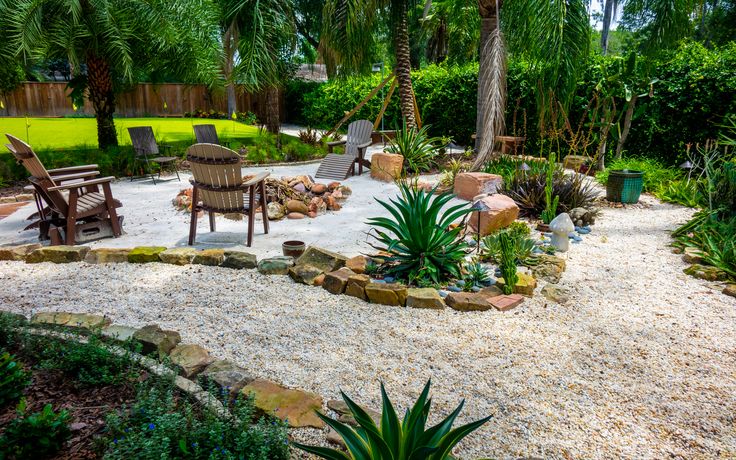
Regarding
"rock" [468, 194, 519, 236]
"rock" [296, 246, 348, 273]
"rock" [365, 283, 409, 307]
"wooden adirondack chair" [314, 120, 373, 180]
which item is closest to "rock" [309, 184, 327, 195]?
"wooden adirondack chair" [314, 120, 373, 180]

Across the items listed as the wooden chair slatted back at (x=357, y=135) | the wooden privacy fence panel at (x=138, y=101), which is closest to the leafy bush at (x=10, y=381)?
the wooden chair slatted back at (x=357, y=135)

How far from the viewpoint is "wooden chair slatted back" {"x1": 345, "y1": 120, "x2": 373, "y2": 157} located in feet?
30.0

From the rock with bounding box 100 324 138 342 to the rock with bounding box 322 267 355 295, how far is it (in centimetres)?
138

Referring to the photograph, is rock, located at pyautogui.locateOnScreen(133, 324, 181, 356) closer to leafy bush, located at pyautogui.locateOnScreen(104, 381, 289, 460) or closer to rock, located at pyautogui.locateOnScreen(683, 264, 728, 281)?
leafy bush, located at pyautogui.locateOnScreen(104, 381, 289, 460)

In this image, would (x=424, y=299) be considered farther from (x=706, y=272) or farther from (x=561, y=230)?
(x=706, y=272)

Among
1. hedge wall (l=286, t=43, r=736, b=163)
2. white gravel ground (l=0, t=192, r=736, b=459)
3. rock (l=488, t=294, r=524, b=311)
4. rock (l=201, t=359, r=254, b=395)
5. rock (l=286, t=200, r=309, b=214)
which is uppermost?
hedge wall (l=286, t=43, r=736, b=163)

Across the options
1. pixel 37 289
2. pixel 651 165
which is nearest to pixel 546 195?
pixel 651 165

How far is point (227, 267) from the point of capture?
160 inches

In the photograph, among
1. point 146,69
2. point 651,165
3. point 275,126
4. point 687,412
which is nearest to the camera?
point 687,412

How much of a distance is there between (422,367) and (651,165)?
707 cm

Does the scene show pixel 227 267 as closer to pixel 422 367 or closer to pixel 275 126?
pixel 422 367

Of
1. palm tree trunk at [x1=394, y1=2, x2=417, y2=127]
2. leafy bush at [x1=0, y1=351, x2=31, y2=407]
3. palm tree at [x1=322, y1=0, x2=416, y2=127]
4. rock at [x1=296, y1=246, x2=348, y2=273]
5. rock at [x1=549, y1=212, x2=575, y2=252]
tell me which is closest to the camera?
leafy bush at [x1=0, y1=351, x2=31, y2=407]

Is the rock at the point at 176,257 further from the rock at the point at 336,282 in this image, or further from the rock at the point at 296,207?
the rock at the point at 296,207

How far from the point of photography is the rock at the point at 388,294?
3.37 meters
